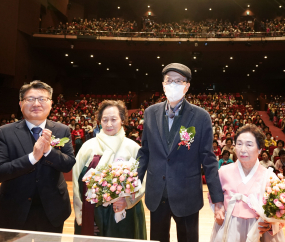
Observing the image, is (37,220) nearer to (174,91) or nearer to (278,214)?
(174,91)

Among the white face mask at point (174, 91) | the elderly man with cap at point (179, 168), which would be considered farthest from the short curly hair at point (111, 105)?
the white face mask at point (174, 91)

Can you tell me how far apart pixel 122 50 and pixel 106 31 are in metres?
1.26

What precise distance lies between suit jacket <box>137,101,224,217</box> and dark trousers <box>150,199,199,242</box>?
0.17 feet

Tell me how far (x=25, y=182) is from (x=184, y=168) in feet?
3.33

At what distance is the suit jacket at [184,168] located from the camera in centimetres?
154

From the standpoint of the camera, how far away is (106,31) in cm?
1277

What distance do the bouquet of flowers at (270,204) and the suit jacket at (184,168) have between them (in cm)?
24

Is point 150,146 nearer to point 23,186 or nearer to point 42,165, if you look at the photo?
point 42,165

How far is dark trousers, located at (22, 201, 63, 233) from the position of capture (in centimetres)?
155

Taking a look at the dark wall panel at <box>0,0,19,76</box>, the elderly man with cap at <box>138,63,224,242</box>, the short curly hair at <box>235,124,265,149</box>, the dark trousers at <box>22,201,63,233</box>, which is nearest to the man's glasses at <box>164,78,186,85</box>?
the elderly man with cap at <box>138,63,224,242</box>

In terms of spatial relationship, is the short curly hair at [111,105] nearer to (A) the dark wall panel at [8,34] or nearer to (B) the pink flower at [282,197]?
(B) the pink flower at [282,197]

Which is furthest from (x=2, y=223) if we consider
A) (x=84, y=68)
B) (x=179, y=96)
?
(x=84, y=68)

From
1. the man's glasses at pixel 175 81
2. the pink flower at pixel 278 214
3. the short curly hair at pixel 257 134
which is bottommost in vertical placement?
the pink flower at pixel 278 214

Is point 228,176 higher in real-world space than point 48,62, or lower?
lower
